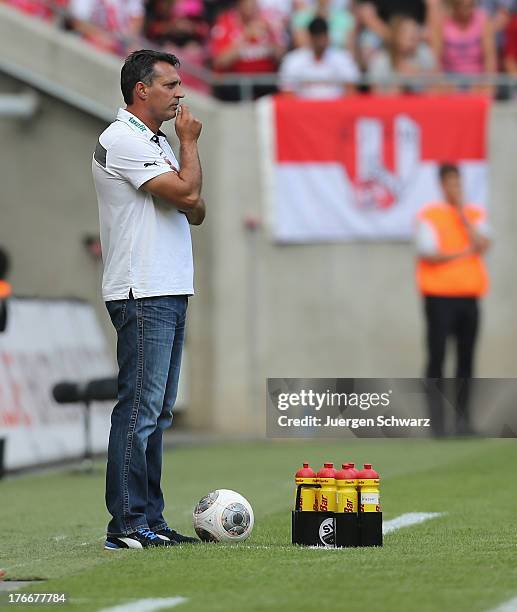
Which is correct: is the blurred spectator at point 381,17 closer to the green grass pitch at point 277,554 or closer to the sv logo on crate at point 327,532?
the green grass pitch at point 277,554

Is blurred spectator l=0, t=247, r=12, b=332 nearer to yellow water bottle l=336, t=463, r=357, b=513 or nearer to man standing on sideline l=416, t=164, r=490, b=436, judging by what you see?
man standing on sideline l=416, t=164, r=490, b=436

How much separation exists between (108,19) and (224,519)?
1316 centimetres

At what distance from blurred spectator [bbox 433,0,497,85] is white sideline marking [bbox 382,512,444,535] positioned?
11.3 metres

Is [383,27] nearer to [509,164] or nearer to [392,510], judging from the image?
[509,164]

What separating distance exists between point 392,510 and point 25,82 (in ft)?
37.6

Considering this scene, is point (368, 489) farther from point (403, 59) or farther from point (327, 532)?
point (403, 59)

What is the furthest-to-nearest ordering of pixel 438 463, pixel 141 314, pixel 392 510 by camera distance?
pixel 438 463, pixel 392 510, pixel 141 314

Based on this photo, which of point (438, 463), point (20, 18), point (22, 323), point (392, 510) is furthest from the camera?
point (20, 18)

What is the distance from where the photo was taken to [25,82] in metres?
20.5

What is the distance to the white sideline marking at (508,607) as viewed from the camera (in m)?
6.19

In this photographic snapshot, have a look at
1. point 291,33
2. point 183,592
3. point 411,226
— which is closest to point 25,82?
point 291,33

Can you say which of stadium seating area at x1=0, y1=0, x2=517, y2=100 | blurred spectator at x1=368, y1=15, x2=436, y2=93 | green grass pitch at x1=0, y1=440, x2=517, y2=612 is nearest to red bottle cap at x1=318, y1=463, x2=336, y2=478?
green grass pitch at x1=0, y1=440, x2=517, y2=612

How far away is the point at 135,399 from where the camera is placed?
27.0 feet

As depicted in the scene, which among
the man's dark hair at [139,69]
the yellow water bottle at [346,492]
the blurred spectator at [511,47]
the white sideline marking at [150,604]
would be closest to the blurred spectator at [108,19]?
the blurred spectator at [511,47]
